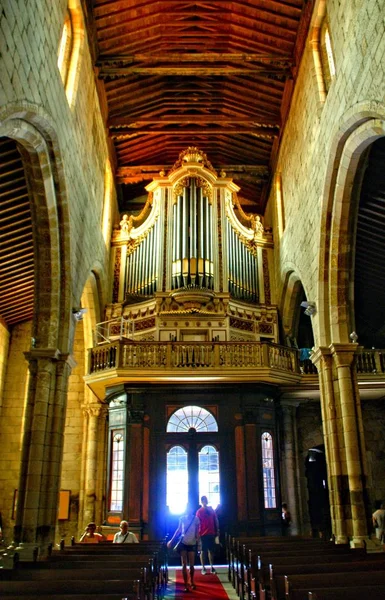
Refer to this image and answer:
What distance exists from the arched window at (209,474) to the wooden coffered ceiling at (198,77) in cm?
964

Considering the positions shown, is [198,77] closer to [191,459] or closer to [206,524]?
[191,459]

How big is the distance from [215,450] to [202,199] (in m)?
7.74

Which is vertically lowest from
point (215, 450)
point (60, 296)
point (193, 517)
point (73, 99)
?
point (193, 517)

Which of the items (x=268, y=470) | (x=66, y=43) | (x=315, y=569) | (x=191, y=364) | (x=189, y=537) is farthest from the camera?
(x=268, y=470)

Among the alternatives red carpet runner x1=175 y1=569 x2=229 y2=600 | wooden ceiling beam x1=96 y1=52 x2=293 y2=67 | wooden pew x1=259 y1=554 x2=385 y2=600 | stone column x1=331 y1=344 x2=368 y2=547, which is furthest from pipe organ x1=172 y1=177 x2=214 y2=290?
wooden pew x1=259 y1=554 x2=385 y2=600

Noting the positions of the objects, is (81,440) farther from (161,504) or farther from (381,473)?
(381,473)

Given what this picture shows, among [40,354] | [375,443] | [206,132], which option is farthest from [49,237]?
[375,443]

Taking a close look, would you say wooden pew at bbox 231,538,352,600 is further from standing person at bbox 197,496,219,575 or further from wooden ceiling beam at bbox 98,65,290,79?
wooden ceiling beam at bbox 98,65,290,79

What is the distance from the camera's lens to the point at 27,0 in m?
7.53

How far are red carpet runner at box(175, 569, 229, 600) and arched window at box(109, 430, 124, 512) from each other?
3.50m

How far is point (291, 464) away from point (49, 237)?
9.15m

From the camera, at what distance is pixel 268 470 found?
13023mm

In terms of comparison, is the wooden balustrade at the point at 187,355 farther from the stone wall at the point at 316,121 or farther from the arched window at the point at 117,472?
the stone wall at the point at 316,121

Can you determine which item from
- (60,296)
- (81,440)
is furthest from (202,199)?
(81,440)
